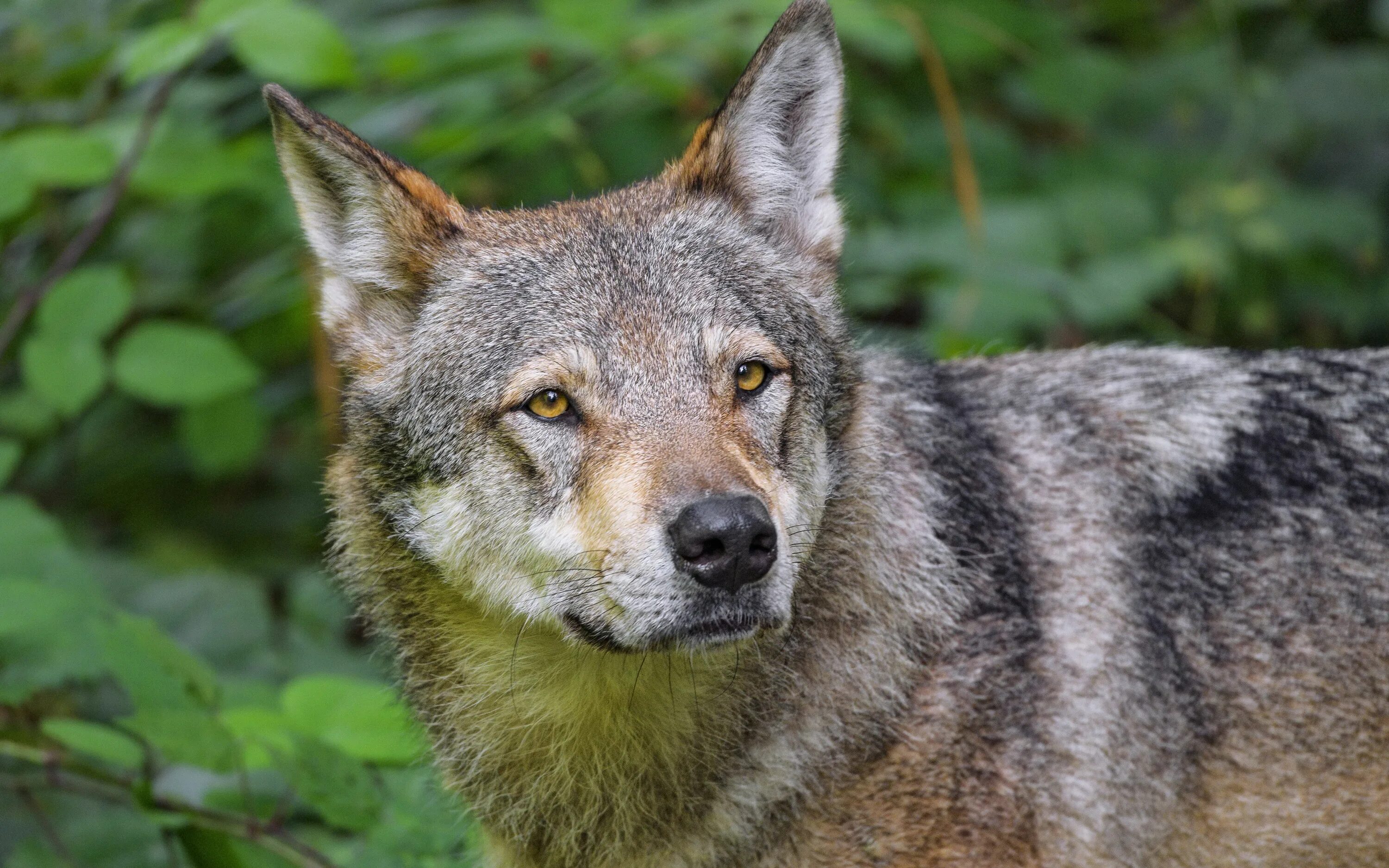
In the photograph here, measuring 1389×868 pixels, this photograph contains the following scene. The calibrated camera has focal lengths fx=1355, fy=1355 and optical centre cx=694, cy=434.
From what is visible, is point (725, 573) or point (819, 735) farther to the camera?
point (819, 735)

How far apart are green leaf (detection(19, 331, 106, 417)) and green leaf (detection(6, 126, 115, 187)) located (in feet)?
2.11

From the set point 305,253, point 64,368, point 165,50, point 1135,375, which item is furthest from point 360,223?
point 305,253

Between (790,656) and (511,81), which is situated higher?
(511,81)

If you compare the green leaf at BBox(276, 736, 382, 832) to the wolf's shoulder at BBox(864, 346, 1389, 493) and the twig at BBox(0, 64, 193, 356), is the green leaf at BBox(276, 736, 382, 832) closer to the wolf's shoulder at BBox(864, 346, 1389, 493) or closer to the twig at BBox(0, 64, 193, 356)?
the wolf's shoulder at BBox(864, 346, 1389, 493)

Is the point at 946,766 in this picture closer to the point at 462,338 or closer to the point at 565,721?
the point at 565,721

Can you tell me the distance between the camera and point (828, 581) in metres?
3.75

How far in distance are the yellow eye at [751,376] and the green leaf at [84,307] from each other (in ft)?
10.2

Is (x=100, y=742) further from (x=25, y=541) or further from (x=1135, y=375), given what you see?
(x=1135, y=375)

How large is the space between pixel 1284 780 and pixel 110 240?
6.19m

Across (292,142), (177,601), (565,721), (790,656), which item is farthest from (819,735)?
(177,601)

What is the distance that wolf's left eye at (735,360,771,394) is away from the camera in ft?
11.8

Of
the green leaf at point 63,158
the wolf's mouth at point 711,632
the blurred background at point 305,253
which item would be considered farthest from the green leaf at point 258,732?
the green leaf at point 63,158

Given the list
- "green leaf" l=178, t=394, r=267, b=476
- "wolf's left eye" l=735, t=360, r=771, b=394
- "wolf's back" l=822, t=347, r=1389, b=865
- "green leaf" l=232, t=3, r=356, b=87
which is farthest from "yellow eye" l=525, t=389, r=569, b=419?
"green leaf" l=178, t=394, r=267, b=476

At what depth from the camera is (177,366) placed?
5.90m
